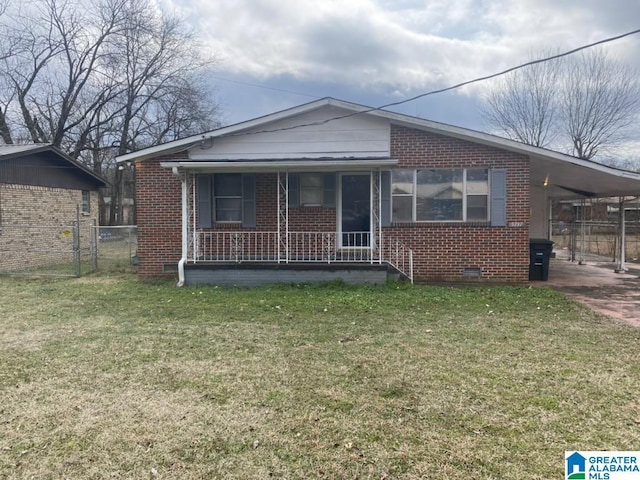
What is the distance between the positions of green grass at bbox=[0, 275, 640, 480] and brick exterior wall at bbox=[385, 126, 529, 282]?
300 cm

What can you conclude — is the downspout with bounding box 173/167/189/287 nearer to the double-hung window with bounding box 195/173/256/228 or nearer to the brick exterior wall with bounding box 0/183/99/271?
the double-hung window with bounding box 195/173/256/228

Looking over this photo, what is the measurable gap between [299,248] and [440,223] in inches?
135

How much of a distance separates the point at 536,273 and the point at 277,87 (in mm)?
13244

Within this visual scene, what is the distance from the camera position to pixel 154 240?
10.9 meters

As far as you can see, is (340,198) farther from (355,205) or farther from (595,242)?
(595,242)

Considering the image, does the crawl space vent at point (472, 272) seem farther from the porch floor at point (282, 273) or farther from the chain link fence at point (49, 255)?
the chain link fence at point (49, 255)

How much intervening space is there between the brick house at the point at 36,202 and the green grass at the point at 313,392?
28.2 feet

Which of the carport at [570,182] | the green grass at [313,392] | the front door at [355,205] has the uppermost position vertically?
the carport at [570,182]

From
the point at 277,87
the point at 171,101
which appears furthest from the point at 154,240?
the point at 171,101

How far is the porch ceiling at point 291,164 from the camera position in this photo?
30.6 feet

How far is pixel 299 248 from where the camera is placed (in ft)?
35.5

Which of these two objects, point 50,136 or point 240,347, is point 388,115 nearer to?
point 240,347

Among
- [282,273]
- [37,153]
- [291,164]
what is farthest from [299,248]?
[37,153]

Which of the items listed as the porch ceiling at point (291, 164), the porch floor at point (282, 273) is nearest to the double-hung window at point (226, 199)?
the porch ceiling at point (291, 164)
